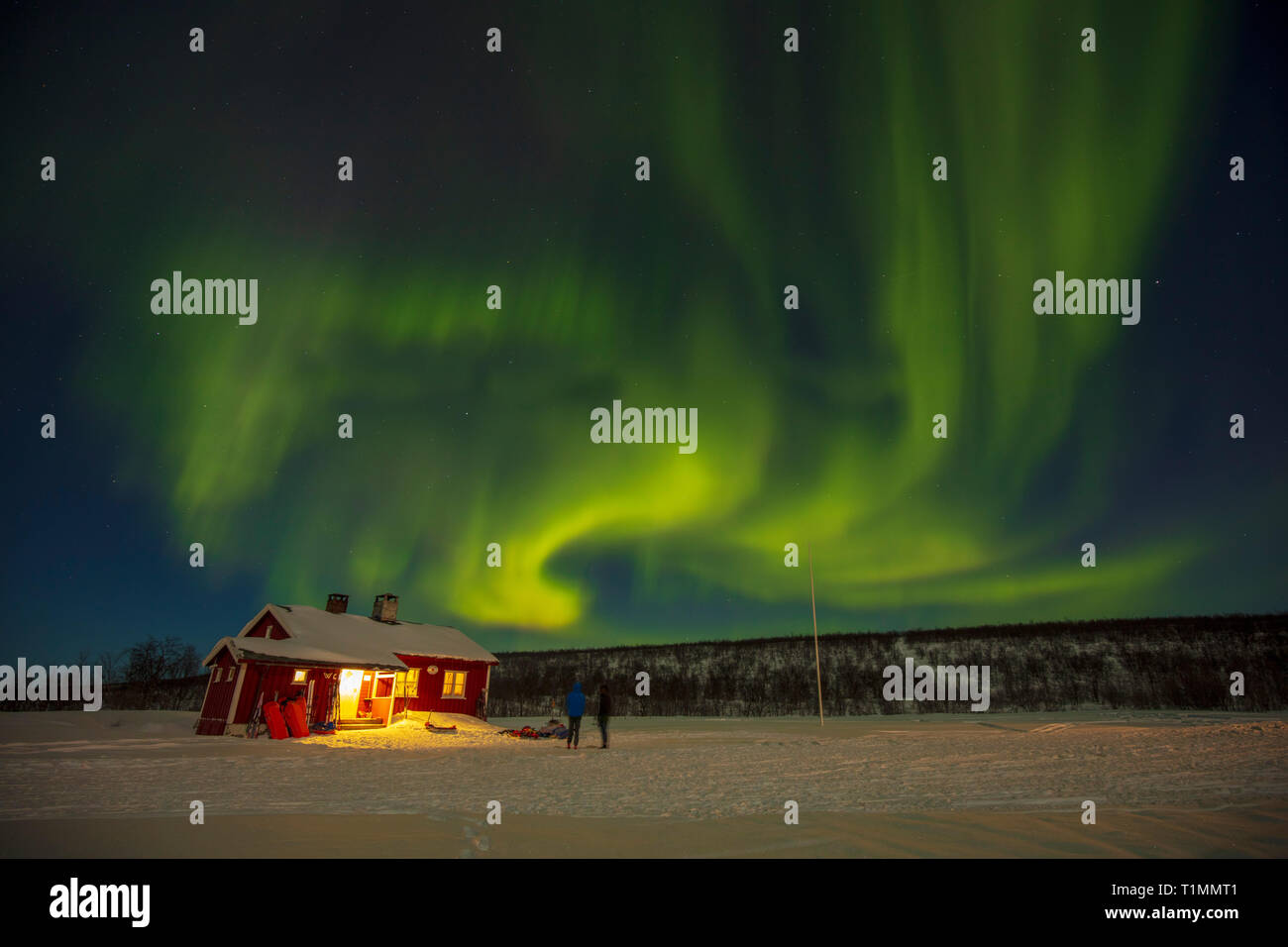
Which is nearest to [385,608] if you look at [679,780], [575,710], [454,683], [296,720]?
[454,683]

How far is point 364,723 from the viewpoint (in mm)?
27953

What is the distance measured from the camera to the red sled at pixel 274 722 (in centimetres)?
2400

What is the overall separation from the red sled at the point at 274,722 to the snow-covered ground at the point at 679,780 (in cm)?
40

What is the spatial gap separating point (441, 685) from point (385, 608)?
19.9ft

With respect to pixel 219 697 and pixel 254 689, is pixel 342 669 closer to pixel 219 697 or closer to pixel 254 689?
pixel 254 689

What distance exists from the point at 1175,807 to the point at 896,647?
79.6 metres

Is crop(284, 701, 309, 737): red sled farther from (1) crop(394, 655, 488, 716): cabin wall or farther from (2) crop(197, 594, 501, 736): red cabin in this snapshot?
(1) crop(394, 655, 488, 716): cabin wall

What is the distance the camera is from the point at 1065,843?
7.28 meters

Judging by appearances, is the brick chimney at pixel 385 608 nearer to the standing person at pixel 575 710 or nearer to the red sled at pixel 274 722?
the red sled at pixel 274 722

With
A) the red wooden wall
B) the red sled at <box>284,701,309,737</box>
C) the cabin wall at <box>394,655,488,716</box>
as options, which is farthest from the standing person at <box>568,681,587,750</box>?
the cabin wall at <box>394,655,488,716</box>

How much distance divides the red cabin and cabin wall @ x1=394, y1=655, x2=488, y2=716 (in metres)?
0.05

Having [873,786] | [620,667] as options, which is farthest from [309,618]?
[620,667]
